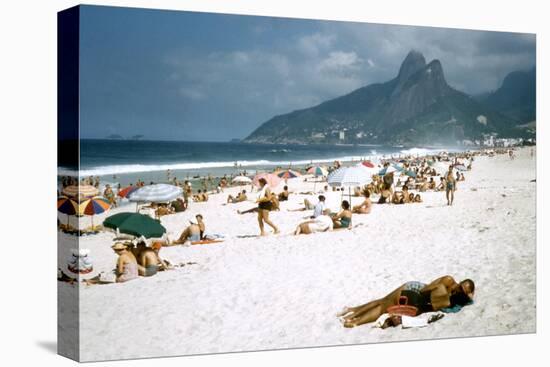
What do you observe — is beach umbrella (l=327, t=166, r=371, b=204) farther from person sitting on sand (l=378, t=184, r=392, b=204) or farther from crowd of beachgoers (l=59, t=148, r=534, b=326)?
person sitting on sand (l=378, t=184, r=392, b=204)

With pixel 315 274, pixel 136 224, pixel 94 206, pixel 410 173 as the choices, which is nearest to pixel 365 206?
pixel 410 173

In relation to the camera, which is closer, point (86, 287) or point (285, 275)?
point (86, 287)

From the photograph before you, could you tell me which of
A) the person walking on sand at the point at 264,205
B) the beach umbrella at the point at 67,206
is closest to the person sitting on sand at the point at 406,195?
the person walking on sand at the point at 264,205

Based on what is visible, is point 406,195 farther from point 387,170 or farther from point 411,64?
point 411,64

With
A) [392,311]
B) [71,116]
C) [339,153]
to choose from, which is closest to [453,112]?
[339,153]

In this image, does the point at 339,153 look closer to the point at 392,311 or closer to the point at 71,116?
the point at 392,311

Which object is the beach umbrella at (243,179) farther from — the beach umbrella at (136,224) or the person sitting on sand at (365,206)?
the person sitting on sand at (365,206)

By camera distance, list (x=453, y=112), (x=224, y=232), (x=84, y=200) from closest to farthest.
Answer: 1. (x=84, y=200)
2. (x=224, y=232)
3. (x=453, y=112)

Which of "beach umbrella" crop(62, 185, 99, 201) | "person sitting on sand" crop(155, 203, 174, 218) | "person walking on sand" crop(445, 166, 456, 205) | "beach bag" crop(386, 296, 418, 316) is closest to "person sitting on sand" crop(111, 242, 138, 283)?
"person sitting on sand" crop(155, 203, 174, 218)
